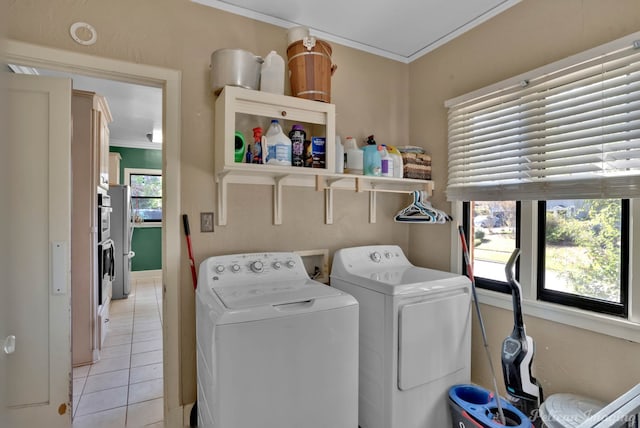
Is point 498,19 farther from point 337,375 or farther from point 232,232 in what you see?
point 337,375

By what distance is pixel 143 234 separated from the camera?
6031 mm

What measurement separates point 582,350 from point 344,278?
4.31 feet

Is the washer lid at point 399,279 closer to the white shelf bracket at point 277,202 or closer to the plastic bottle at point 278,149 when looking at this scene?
the white shelf bracket at point 277,202

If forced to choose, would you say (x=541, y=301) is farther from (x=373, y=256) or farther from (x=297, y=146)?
(x=297, y=146)

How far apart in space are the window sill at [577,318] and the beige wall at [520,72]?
0.04 meters

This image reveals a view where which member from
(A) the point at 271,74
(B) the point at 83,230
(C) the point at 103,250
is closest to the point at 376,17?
(A) the point at 271,74

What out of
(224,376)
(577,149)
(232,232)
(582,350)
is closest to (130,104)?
(232,232)

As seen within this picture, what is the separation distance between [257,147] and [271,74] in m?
0.43

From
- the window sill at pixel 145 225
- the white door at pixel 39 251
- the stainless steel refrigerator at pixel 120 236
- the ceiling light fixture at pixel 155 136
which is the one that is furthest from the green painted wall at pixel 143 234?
the white door at pixel 39 251

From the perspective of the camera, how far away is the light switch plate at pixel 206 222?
1.97 m

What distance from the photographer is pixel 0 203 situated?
47 cm

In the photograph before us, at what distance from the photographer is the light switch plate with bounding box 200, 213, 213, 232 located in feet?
6.45

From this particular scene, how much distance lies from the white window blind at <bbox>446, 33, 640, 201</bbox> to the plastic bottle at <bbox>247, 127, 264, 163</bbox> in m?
1.37

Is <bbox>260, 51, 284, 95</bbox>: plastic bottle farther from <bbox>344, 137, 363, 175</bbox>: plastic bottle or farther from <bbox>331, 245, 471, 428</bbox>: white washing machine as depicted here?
<bbox>331, 245, 471, 428</bbox>: white washing machine
